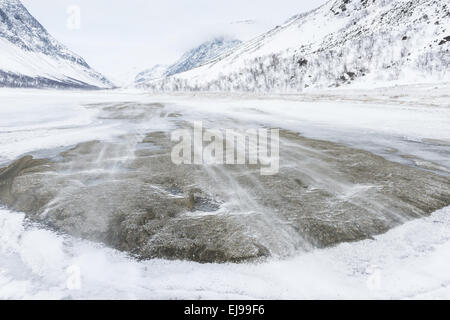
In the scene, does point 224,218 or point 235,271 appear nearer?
point 235,271

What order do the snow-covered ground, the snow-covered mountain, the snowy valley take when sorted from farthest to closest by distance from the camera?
the snow-covered mountain, the snowy valley, the snow-covered ground

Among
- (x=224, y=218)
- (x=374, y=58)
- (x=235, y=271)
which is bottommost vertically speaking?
(x=235, y=271)

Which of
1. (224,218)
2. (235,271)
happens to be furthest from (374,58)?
(235,271)

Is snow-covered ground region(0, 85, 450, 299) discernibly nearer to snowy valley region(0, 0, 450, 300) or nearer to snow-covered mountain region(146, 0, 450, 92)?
snowy valley region(0, 0, 450, 300)

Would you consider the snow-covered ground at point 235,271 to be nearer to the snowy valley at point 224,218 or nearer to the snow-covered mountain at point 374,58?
the snowy valley at point 224,218

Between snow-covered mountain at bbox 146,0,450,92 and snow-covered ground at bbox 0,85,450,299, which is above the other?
snow-covered mountain at bbox 146,0,450,92

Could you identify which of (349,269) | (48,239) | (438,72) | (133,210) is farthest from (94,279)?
(438,72)

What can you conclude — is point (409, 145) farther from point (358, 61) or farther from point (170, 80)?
point (170, 80)

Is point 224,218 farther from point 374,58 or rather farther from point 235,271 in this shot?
point 374,58

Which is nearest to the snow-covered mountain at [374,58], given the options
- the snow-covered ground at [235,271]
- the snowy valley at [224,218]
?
the snowy valley at [224,218]

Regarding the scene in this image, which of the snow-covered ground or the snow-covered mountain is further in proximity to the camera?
the snow-covered mountain

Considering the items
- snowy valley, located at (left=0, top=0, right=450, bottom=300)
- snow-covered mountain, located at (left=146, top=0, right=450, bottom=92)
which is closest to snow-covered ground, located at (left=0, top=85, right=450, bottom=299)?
snowy valley, located at (left=0, top=0, right=450, bottom=300)

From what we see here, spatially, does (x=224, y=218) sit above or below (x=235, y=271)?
above

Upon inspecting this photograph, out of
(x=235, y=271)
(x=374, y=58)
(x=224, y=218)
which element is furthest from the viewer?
(x=374, y=58)
